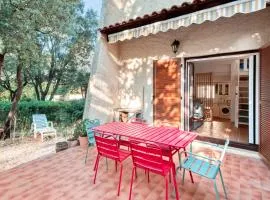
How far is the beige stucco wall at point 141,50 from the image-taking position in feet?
19.7

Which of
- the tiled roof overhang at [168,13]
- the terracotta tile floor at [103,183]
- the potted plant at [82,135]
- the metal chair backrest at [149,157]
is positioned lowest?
the terracotta tile floor at [103,183]

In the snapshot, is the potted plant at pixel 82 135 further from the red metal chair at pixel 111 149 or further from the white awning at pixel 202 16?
the white awning at pixel 202 16

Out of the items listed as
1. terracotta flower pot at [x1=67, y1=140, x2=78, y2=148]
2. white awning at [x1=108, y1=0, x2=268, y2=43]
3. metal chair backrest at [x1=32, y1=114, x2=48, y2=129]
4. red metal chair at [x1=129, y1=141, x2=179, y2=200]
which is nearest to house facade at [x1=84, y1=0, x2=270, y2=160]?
white awning at [x1=108, y1=0, x2=268, y2=43]

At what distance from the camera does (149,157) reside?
10.8 ft

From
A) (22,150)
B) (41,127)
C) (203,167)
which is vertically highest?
(203,167)

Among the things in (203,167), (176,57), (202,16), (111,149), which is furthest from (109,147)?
(176,57)

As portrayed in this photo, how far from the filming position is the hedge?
35.8ft

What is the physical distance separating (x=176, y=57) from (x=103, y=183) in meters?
5.08

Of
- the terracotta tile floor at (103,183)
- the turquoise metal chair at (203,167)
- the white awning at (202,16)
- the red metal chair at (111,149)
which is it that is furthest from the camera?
the white awning at (202,16)

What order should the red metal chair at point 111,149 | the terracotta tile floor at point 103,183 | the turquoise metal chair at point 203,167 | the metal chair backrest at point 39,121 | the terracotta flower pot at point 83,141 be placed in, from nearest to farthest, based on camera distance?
the turquoise metal chair at point 203,167 → the terracotta tile floor at point 103,183 → the red metal chair at point 111,149 → the terracotta flower pot at point 83,141 → the metal chair backrest at point 39,121

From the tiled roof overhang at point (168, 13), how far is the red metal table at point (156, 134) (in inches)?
130

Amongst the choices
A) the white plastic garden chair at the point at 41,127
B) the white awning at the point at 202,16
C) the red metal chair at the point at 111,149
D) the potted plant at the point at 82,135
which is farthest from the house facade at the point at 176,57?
the red metal chair at the point at 111,149

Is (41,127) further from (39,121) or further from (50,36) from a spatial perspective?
(50,36)

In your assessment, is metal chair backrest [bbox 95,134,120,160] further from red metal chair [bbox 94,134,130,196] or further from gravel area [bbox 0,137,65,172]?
gravel area [bbox 0,137,65,172]
